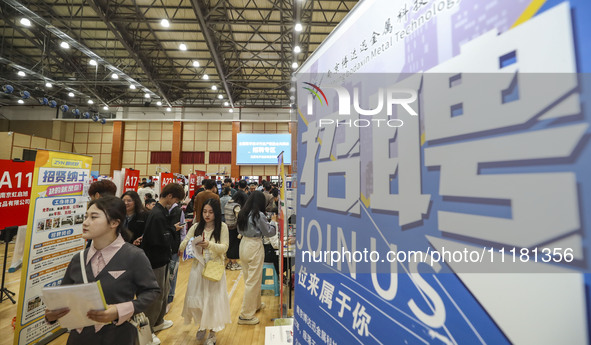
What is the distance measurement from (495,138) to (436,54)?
0.91 ft

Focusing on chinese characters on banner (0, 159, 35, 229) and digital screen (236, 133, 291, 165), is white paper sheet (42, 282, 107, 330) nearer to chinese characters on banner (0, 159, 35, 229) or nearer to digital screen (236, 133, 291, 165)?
chinese characters on banner (0, 159, 35, 229)

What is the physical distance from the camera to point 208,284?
2627 mm

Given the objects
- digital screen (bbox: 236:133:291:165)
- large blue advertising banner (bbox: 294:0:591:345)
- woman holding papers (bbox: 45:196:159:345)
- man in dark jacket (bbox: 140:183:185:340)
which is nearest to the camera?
large blue advertising banner (bbox: 294:0:591:345)

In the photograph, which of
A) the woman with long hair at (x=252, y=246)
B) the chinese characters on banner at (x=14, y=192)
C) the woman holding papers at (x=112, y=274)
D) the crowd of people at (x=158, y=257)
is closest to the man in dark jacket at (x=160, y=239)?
the crowd of people at (x=158, y=257)

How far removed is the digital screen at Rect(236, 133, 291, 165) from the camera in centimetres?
1364

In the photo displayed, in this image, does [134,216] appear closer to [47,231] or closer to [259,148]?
[47,231]

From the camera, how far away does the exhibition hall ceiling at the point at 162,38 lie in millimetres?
7605

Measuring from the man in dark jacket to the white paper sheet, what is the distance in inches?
46.1

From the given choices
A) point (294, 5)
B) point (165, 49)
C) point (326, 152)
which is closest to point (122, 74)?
point (165, 49)

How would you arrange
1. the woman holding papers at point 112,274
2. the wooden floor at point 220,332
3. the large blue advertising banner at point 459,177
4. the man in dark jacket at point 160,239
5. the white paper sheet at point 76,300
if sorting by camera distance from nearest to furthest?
the large blue advertising banner at point 459,177 → the white paper sheet at point 76,300 → the woman holding papers at point 112,274 → the man in dark jacket at point 160,239 → the wooden floor at point 220,332

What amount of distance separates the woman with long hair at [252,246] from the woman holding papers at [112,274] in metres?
1.54

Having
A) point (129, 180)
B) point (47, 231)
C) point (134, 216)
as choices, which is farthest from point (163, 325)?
point (129, 180)

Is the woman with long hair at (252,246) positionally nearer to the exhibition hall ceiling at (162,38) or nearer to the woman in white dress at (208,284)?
the woman in white dress at (208,284)

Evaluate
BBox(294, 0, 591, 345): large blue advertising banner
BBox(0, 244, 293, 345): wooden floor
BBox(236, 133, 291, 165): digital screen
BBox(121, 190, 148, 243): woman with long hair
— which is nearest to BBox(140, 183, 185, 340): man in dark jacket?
BBox(121, 190, 148, 243): woman with long hair
